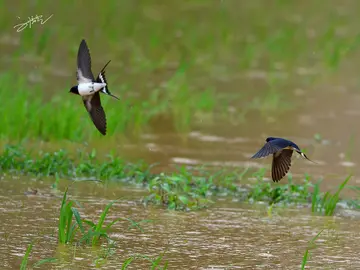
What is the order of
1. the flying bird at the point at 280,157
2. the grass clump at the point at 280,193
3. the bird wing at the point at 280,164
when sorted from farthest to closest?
the grass clump at the point at 280,193, the bird wing at the point at 280,164, the flying bird at the point at 280,157

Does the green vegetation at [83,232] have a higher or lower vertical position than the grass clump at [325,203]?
lower

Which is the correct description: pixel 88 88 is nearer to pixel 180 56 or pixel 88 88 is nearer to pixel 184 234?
pixel 184 234

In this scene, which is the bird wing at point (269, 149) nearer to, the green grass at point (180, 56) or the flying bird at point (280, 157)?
the flying bird at point (280, 157)

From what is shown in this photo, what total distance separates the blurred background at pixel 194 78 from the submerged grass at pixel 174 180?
0.66m

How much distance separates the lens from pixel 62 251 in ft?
18.0

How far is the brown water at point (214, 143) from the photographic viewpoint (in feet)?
18.7

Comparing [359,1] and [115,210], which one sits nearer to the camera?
[115,210]

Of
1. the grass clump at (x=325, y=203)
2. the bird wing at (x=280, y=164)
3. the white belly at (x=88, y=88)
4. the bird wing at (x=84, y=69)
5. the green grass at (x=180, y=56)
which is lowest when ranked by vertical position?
the grass clump at (x=325, y=203)

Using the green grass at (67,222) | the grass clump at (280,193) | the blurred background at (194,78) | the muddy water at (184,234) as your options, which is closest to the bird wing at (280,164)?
the muddy water at (184,234)

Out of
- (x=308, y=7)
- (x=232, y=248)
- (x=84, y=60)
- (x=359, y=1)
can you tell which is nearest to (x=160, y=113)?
(x=84, y=60)

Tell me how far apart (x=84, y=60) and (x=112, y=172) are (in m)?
1.27

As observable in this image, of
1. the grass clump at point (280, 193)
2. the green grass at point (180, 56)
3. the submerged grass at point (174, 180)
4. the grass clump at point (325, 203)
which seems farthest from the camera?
the green grass at point (180, 56)

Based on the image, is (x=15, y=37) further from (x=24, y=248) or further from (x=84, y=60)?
(x=24, y=248)

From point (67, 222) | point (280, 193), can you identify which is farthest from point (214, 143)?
point (67, 222)
